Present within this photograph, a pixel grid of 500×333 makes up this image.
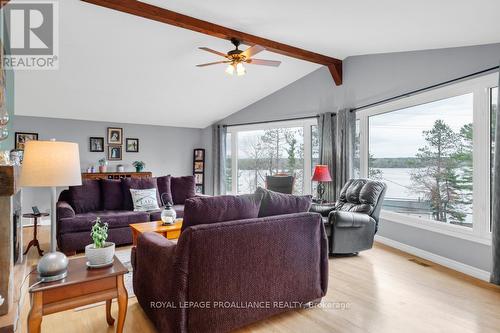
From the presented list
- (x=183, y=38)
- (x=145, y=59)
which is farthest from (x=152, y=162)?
(x=183, y=38)

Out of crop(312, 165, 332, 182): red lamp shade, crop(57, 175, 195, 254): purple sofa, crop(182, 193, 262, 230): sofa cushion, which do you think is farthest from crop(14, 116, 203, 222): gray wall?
crop(182, 193, 262, 230): sofa cushion

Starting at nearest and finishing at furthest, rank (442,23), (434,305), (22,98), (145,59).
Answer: (434,305) → (442,23) → (145,59) → (22,98)

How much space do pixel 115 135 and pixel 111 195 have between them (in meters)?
2.33

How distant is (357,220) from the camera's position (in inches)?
145

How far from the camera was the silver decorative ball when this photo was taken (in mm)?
1678

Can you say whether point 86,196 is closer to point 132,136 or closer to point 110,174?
point 110,174

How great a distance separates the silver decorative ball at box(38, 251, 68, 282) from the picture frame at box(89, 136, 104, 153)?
5104 mm

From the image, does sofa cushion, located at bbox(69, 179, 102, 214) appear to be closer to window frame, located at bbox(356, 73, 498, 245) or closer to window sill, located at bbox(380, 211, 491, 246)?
window sill, located at bbox(380, 211, 491, 246)

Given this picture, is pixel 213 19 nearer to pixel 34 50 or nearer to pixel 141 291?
pixel 34 50

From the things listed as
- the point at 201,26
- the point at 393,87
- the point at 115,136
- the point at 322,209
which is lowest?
the point at 322,209

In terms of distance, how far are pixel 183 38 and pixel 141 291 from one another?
3.29 meters

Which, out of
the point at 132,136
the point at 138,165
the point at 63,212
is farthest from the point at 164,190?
the point at 132,136

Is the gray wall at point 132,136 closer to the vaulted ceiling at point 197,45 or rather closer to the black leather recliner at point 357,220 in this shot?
the vaulted ceiling at point 197,45

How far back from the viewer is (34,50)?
398cm
